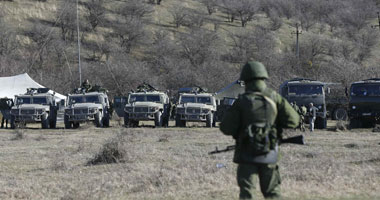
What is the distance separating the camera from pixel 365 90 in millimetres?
25484

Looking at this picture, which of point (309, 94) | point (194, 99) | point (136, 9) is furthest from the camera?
point (136, 9)

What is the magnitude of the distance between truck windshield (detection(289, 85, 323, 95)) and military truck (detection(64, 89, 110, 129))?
7.15m

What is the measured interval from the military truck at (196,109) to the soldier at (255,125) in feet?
66.1

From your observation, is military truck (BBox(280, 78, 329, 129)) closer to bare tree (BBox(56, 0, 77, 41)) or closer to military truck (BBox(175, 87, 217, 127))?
military truck (BBox(175, 87, 217, 127))

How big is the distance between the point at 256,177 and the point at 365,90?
1981 cm

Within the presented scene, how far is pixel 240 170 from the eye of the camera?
257 inches

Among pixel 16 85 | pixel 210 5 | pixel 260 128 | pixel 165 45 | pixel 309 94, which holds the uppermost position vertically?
pixel 210 5

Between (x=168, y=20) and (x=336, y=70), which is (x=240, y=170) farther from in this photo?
(x=168, y=20)

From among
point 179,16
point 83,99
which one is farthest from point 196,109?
point 179,16

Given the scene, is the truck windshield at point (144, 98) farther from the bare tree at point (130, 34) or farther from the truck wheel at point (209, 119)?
the bare tree at point (130, 34)

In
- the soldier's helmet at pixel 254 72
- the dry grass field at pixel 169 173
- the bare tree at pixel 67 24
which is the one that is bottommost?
the dry grass field at pixel 169 173

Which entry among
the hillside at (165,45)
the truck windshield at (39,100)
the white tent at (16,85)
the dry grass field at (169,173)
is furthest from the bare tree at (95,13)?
the dry grass field at (169,173)

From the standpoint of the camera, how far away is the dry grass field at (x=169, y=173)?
932 centimetres

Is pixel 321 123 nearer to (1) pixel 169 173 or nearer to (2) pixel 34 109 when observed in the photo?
(2) pixel 34 109
